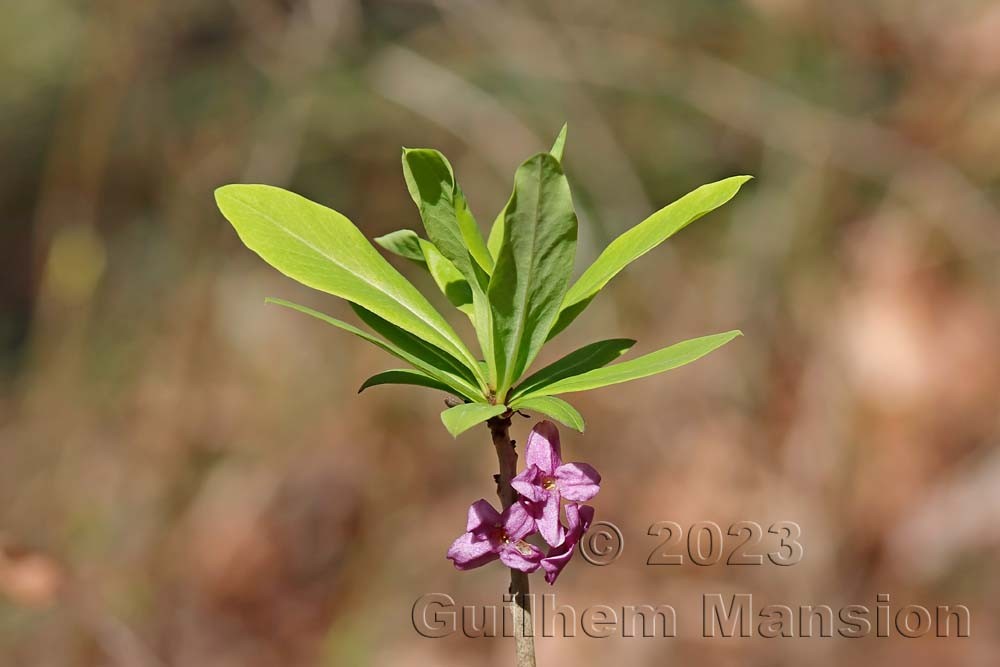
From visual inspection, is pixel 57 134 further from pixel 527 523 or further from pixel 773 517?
pixel 527 523

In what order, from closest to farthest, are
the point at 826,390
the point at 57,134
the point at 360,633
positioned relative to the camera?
the point at 360,633, the point at 826,390, the point at 57,134

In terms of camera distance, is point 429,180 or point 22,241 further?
point 22,241

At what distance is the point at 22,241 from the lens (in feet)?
13.2

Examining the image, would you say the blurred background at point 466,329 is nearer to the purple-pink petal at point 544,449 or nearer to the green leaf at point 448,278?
the green leaf at point 448,278

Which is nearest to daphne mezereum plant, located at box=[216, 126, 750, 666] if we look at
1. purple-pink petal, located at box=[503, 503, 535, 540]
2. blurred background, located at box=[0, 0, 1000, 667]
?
purple-pink petal, located at box=[503, 503, 535, 540]

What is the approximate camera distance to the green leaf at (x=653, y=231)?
473 mm

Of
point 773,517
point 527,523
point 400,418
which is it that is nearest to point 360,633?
point 400,418

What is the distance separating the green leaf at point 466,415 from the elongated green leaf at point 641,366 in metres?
0.03

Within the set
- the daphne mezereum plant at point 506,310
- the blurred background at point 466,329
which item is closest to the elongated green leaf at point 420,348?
the daphne mezereum plant at point 506,310

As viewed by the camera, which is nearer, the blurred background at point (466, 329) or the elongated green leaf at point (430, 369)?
the elongated green leaf at point (430, 369)

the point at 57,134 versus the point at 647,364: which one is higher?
the point at 57,134

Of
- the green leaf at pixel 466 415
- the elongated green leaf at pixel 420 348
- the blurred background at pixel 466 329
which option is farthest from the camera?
the blurred background at pixel 466 329

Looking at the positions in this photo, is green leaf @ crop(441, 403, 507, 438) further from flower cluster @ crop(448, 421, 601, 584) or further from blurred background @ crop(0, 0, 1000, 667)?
blurred background @ crop(0, 0, 1000, 667)

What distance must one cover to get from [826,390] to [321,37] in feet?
5.98
